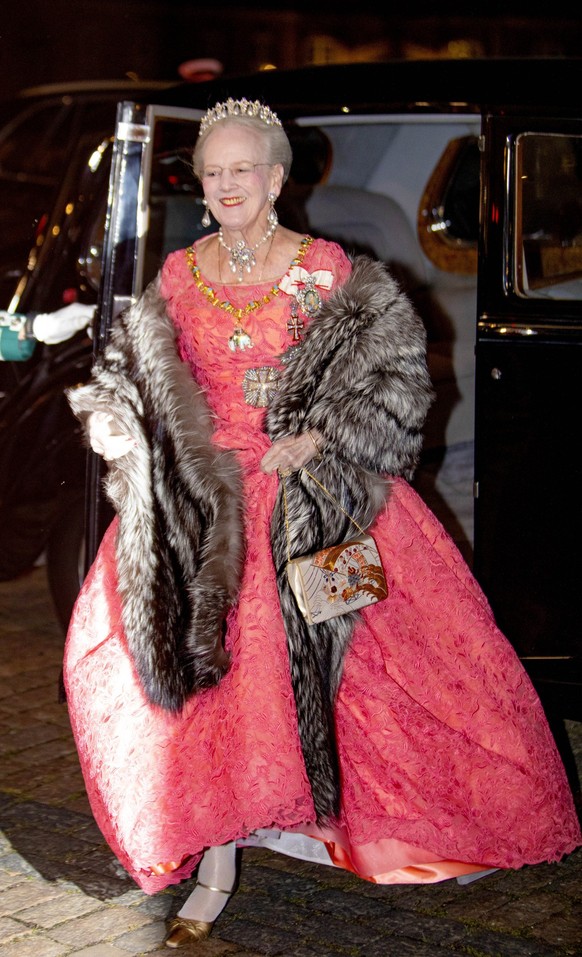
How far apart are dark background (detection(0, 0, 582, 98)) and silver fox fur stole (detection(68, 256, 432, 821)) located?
8.90 metres

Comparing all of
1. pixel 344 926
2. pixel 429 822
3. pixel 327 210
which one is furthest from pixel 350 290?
pixel 327 210

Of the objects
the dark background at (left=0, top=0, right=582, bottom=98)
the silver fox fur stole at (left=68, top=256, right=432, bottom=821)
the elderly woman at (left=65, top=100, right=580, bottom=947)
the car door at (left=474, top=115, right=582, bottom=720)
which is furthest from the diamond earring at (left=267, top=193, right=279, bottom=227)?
the dark background at (left=0, top=0, right=582, bottom=98)

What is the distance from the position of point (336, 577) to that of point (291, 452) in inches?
13.3

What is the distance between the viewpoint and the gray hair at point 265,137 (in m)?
3.15

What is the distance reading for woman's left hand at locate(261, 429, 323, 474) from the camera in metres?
3.04

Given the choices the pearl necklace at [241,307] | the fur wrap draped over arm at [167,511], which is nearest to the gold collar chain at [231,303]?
the pearl necklace at [241,307]

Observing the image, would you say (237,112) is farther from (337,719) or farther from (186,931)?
(186,931)

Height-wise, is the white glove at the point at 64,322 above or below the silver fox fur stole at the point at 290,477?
above

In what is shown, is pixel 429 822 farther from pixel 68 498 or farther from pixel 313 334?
pixel 68 498

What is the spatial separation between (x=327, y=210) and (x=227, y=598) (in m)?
3.34

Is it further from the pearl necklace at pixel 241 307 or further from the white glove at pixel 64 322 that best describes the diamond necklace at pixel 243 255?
the white glove at pixel 64 322

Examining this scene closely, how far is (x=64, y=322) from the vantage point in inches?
173

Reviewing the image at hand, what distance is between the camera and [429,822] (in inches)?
123

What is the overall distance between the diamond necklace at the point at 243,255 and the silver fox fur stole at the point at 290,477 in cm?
24
